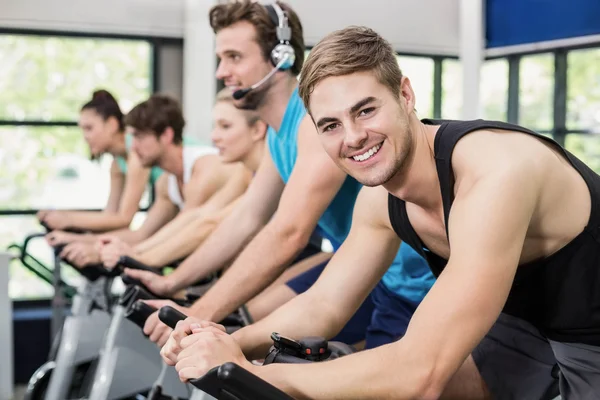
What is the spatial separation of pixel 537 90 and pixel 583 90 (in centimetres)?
13

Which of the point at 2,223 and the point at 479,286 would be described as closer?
the point at 479,286

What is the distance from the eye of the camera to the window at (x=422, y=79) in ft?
8.08

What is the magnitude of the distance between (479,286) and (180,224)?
2.56 m

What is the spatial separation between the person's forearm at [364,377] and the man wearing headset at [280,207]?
46cm

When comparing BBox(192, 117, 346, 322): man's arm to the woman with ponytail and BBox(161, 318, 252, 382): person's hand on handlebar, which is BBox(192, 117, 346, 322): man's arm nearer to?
BBox(161, 318, 252, 382): person's hand on handlebar

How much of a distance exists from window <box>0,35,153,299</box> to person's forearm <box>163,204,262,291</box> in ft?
11.3

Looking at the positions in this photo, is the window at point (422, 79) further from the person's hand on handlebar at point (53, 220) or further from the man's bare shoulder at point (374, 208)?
the person's hand on handlebar at point (53, 220)

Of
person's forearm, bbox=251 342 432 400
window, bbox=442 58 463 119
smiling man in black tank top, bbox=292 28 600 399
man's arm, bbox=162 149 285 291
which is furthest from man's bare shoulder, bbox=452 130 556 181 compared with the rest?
man's arm, bbox=162 149 285 291

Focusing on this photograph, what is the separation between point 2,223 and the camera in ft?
19.2

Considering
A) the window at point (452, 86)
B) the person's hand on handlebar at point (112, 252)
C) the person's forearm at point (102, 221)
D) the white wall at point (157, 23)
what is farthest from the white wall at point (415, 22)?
the person's forearm at point (102, 221)

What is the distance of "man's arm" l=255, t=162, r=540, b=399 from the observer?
133 cm

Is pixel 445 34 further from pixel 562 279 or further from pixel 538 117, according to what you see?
pixel 562 279

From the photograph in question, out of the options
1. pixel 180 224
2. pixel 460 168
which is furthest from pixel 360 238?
pixel 180 224

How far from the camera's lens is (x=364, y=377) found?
1373mm
